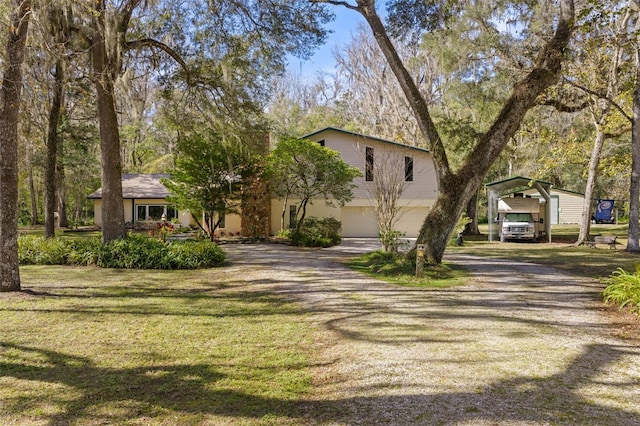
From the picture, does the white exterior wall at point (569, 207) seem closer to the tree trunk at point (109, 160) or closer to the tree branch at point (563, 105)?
the tree branch at point (563, 105)

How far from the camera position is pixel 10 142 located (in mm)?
8016

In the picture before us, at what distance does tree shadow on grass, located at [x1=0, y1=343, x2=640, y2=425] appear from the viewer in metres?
3.53

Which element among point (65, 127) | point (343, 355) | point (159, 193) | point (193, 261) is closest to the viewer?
point (343, 355)

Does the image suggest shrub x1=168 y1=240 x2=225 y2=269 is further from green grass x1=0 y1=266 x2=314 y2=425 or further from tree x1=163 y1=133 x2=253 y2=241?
tree x1=163 y1=133 x2=253 y2=241

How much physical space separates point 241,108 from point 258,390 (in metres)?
11.6

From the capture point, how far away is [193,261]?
39.5 ft

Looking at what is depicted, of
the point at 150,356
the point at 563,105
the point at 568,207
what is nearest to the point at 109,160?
the point at 150,356

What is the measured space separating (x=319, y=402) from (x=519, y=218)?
22.9 m

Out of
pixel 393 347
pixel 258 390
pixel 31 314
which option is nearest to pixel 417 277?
pixel 393 347

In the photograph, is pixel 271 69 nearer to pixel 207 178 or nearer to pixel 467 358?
pixel 207 178

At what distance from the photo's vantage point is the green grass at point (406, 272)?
9930 millimetres

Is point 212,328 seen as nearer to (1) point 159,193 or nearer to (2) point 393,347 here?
(2) point 393,347

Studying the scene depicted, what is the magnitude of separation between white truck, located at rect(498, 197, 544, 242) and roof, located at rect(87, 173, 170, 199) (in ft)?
65.4

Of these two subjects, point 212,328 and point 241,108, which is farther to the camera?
point 241,108
